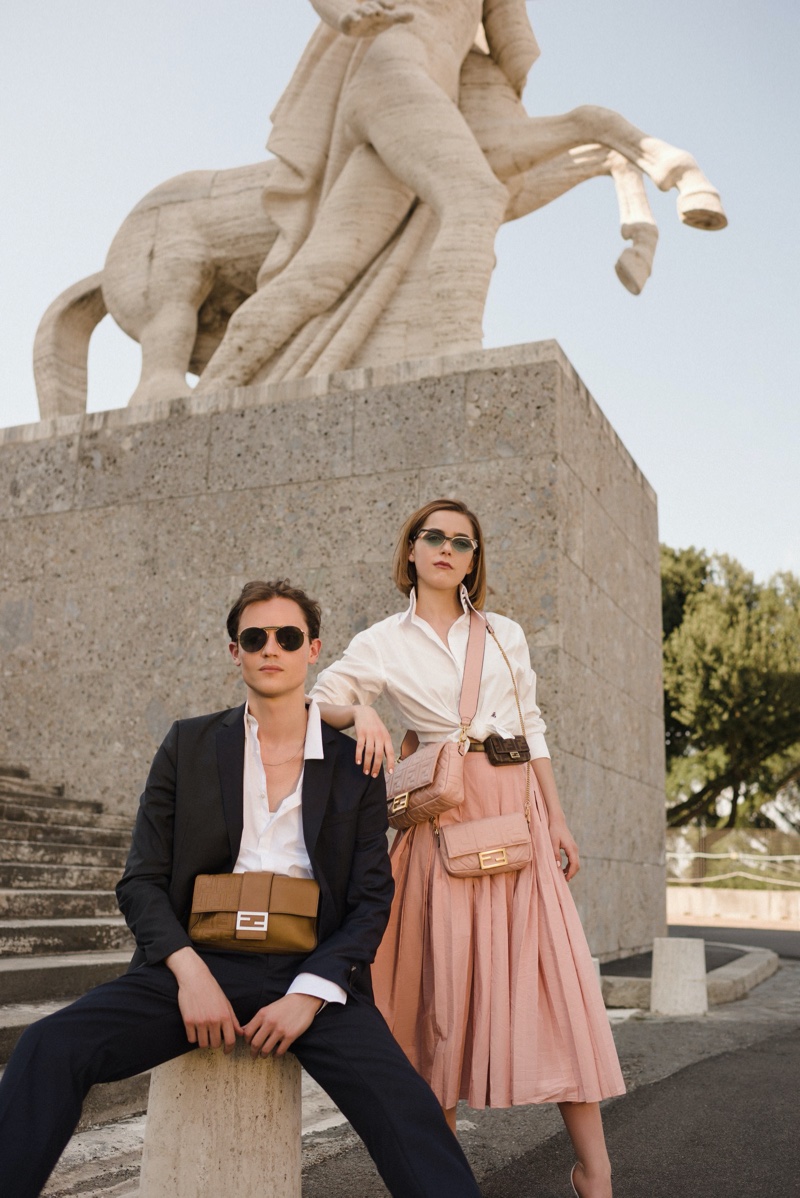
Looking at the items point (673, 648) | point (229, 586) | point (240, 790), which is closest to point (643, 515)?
point (229, 586)

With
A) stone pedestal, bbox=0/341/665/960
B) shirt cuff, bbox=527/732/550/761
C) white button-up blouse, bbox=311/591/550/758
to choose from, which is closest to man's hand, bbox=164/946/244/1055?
white button-up blouse, bbox=311/591/550/758

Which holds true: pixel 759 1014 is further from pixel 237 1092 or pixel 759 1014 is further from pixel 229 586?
pixel 237 1092

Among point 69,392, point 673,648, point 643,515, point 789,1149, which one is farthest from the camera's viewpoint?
point 673,648

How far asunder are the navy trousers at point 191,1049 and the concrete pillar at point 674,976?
4077 mm

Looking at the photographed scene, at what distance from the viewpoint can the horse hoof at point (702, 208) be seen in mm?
7176

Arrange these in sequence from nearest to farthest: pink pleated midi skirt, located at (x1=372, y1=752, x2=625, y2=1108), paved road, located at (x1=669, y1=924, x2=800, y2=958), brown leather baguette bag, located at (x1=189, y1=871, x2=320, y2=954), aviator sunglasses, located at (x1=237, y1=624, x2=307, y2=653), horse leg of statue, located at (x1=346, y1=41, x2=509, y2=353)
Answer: brown leather baguette bag, located at (x1=189, y1=871, x2=320, y2=954) < aviator sunglasses, located at (x1=237, y1=624, x2=307, y2=653) < pink pleated midi skirt, located at (x1=372, y1=752, x2=625, y2=1108) < horse leg of statue, located at (x1=346, y1=41, x2=509, y2=353) < paved road, located at (x1=669, y1=924, x2=800, y2=958)

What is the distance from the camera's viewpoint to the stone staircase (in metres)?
3.36

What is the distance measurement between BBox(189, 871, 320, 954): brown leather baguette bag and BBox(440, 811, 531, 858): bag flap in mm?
493

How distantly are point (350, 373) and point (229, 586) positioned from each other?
155 cm

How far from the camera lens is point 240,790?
84.8 inches

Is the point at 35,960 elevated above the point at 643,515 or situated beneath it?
situated beneath

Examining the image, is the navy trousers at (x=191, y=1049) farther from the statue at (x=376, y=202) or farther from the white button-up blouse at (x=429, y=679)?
the statue at (x=376, y=202)

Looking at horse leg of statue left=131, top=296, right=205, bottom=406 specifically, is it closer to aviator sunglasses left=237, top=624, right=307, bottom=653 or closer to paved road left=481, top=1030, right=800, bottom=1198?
paved road left=481, top=1030, right=800, bottom=1198

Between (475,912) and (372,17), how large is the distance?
6152mm
